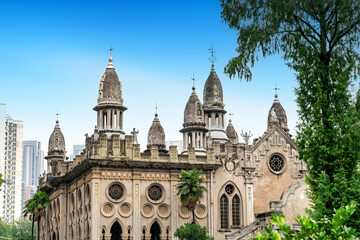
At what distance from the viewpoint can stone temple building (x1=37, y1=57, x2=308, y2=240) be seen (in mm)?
53969

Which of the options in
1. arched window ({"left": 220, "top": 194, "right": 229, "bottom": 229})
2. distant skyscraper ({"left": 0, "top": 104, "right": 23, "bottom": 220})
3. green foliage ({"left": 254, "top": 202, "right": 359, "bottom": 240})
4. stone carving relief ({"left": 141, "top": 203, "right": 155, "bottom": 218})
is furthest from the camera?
distant skyscraper ({"left": 0, "top": 104, "right": 23, "bottom": 220})

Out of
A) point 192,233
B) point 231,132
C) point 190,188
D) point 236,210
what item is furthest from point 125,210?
point 231,132

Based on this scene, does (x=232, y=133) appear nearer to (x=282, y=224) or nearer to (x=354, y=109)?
(x=354, y=109)

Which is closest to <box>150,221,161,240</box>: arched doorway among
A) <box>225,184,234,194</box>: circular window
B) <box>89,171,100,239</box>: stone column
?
<box>89,171,100,239</box>: stone column

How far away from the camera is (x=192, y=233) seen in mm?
52312

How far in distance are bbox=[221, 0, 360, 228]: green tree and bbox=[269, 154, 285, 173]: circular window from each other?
33.2 meters

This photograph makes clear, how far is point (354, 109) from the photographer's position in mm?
25984

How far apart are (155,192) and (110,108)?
9.40 metres

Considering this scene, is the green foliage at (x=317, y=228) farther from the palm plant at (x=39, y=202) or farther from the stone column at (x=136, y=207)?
the palm plant at (x=39, y=202)

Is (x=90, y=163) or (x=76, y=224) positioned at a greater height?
(x=90, y=163)

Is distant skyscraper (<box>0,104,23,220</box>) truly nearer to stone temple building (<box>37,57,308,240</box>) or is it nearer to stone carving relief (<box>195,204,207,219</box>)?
stone temple building (<box>37,57,308,240</box>)

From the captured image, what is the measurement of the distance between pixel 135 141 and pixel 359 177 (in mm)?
41649

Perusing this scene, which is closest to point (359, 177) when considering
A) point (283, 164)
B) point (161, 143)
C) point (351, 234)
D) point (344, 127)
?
point (344, 127)

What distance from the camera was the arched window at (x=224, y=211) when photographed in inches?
2287
